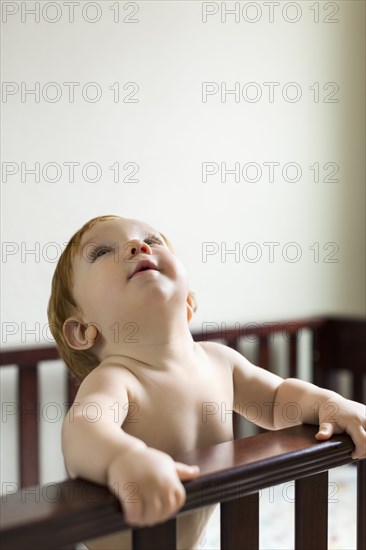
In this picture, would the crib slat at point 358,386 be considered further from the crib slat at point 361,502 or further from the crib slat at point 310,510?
the crib slat at point 310,510

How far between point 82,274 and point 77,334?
Result: 0.08 meters

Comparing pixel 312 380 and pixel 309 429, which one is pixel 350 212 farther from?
pixel 309 429

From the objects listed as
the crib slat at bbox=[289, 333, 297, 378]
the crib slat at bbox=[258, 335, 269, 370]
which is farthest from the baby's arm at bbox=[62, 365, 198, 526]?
the crib slat at bbox=[289, 333, 297, 378]

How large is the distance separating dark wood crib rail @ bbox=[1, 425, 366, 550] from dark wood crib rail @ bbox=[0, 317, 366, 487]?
88 centimetres

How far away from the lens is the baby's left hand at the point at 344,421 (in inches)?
37.0

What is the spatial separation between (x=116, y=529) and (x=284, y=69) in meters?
1.77

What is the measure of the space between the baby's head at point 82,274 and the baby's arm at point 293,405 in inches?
8.0

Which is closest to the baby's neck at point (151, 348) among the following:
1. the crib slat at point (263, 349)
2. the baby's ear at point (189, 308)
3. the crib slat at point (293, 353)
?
the baby's ear at point (189, 308)

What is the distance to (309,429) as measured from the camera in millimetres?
973

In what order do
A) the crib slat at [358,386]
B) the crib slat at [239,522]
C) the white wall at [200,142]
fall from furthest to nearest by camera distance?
the crib slat at [358,386]
the white wall at [200,142]
the crib slat at [239,522]

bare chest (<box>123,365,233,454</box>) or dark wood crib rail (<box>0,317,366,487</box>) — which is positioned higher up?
bare chest (<box>123,365,233,454</box>)

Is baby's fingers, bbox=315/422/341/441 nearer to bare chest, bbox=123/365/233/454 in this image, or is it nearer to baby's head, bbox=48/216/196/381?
bare chest, bbox=123/365/233/454

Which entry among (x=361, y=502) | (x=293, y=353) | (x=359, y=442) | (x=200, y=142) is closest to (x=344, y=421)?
(x=359, y=442)

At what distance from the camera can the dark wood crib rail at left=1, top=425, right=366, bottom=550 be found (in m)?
0.67
